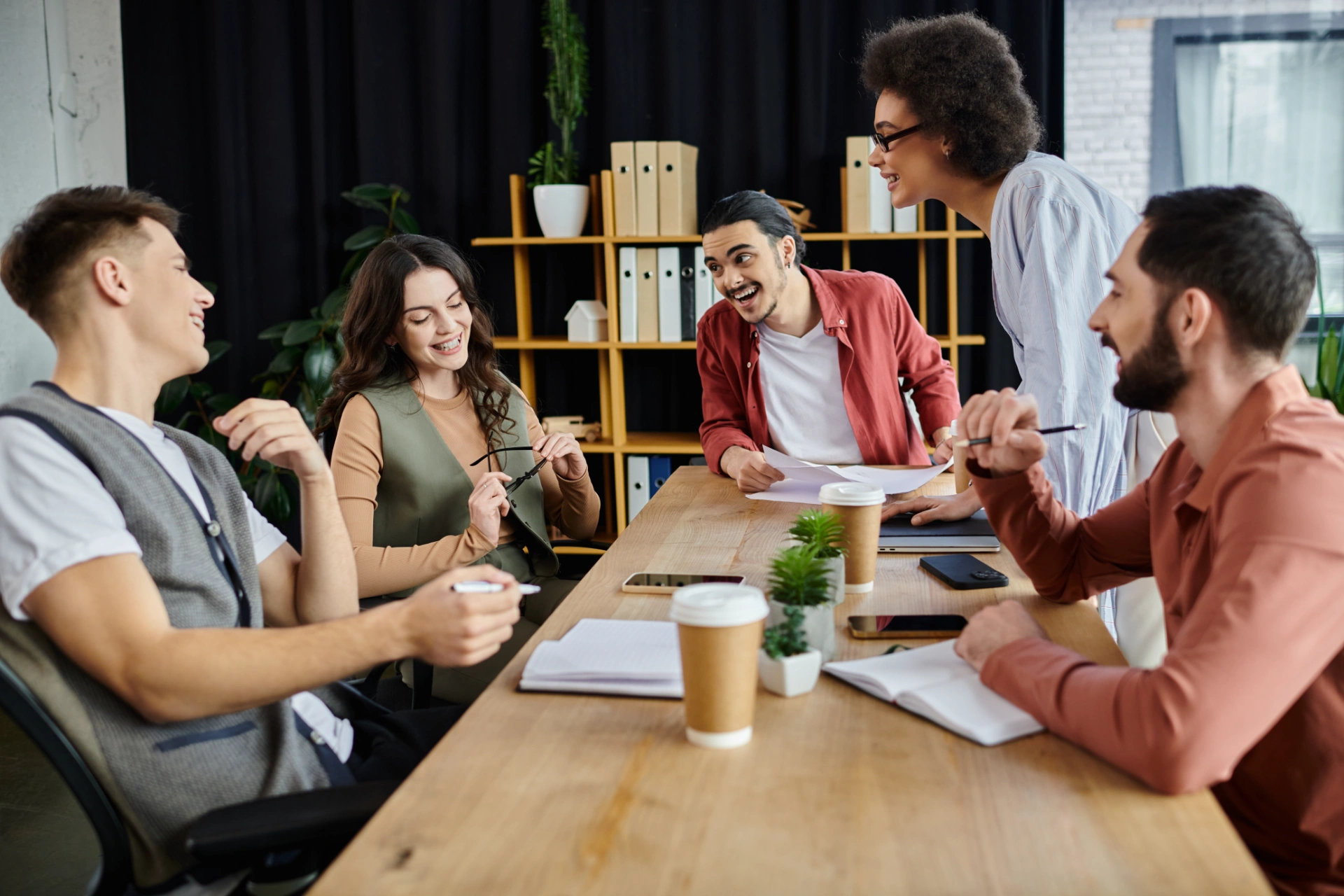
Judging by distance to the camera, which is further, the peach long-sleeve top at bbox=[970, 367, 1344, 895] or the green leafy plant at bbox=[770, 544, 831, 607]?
the green leafy plant at bbox=[770, 544, 831, 607]

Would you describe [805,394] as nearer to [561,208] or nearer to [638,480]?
[638,480]

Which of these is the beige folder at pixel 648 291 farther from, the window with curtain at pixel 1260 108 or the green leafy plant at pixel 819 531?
the green leafy plant at pixel 819 531

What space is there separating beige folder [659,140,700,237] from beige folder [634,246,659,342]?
0.36ft

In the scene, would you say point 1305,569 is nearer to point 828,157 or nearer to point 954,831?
point 954,831

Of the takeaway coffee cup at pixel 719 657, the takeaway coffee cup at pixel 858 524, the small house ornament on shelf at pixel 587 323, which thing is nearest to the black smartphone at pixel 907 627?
the takeaway coffee cup at pixel 858 524

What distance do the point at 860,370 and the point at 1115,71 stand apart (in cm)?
265

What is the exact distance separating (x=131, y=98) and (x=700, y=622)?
15.4 feet

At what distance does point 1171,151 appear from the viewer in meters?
4.43

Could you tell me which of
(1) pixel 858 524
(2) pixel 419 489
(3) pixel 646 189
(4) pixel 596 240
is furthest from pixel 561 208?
(1) pixel 858 524

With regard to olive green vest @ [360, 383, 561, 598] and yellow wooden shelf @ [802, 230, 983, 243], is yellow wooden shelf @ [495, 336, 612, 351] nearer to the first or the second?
yellow wooden shelf @ [802, 230, 983, 243]

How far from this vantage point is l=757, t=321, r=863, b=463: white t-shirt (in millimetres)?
2717

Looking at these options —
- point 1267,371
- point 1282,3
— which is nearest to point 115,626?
point 1267,371

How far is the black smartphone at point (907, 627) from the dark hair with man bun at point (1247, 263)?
0.47 meters

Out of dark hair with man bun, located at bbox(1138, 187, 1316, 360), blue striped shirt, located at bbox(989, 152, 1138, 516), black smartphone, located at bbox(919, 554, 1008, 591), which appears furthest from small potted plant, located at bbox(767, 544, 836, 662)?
blue striped shirt, located at bbox(989, 152, 1138, 516)
